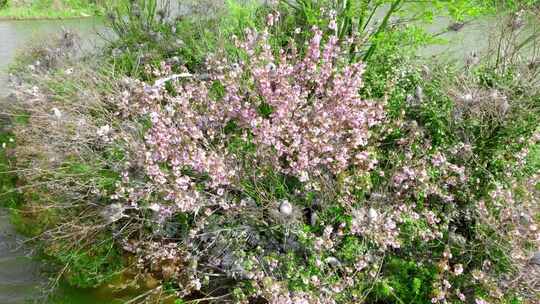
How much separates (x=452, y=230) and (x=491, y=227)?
0.35m

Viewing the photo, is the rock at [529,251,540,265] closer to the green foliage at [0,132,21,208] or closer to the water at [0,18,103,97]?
the green foliage at [0,132,21,208]

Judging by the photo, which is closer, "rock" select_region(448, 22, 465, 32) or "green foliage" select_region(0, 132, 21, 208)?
"green foliage" select_region(0, 132, 21, 208)

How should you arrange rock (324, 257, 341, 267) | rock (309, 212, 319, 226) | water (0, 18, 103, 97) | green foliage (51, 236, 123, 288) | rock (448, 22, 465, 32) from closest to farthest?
rock (324, 257, 341, 267), rock (309, 212, 319, 226), green foliage (51, 236, 123, 288), rock (448, 22, 465, 32), water (0, 18, 103, 97)

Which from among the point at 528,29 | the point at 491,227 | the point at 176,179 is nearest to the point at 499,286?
the point at 491,227

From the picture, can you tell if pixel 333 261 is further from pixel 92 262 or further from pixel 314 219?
pixel 92 262

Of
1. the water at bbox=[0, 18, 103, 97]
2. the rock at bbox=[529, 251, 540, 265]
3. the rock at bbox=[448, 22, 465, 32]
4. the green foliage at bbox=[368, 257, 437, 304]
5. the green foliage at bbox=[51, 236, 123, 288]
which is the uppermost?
the rock at bbox=[448, 22, 465, 32]

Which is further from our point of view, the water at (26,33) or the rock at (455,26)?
the water at (26,33)

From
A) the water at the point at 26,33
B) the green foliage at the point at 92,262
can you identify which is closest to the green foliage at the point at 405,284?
the green foliage at the point at 92,262

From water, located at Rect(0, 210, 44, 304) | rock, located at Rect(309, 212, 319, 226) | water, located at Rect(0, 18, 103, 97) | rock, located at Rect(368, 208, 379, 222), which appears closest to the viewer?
rock, located at Rect(368, 208, 379, 222)

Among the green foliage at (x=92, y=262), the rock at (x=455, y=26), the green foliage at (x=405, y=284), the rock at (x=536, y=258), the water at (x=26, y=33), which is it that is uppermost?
the rock at (x=455, y=26)

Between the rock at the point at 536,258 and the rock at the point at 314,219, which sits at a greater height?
the rock at the point at 536,258

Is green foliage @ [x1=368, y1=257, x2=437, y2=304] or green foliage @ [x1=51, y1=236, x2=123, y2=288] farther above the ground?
green foliage @ [x1=368, y1=257, x2=437, y2=304]

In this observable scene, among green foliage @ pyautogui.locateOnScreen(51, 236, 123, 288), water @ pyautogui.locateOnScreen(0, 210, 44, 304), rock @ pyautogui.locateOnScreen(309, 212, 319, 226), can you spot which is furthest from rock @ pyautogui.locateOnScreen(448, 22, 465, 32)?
water @ pyautogui.locateOnScreen(0, 210, 44, 304)

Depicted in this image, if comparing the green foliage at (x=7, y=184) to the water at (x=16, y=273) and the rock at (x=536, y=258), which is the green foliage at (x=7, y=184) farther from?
the rock at (x=536, y=258)
